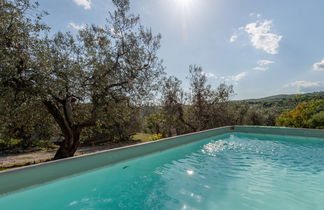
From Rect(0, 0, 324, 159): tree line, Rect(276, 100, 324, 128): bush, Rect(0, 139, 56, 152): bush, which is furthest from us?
Rect(0, 139, 56, 152): bush

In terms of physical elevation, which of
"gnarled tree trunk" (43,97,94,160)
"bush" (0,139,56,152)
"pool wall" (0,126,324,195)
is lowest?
"bush" (0,139,56,152)

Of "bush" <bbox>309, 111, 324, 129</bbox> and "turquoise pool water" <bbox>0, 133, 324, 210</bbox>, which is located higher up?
"bush" <bbox>309, 111, 324, 129</bbox>

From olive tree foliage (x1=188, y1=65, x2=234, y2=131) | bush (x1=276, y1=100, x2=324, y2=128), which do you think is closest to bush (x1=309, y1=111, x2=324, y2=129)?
bush (x1=276, y1=100, x2=324, y2=128)

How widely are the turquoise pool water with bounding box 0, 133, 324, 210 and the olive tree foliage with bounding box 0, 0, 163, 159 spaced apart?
122 inches

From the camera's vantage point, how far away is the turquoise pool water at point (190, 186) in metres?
3.06

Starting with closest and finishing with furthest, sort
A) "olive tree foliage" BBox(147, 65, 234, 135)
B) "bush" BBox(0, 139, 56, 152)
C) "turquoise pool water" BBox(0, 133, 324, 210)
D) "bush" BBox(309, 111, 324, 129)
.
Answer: "turquoise pool water" BBox(0, 133, 324, 210) → "bush" BBox(309, 111, 324, 129) → "olive tree foliage" BBox(147, 65, 234, 135) → "bush" BBox(0, 139, 56, 152)

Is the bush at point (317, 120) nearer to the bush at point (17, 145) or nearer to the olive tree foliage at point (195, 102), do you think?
the olive tree foliage at point (195, 102)

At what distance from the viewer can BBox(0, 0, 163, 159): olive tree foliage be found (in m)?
4.91

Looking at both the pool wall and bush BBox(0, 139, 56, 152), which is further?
bush BBox(0, 139, 56, 152)

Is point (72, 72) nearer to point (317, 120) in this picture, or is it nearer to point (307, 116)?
point (317, 120)

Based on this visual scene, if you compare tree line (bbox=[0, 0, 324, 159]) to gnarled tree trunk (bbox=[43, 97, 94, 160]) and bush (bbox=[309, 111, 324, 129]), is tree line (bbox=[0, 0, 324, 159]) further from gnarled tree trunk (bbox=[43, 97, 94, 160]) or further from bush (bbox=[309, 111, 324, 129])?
bush (bbox=[309, 111, 324, 129])

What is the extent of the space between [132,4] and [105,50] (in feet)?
8.19

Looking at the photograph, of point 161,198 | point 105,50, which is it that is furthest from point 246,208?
point 105,50

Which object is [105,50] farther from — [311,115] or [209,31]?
[311,115]
